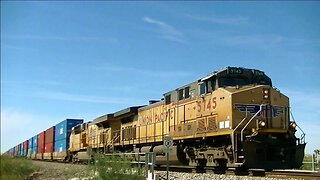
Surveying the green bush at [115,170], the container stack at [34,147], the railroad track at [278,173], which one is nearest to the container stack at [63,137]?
the container stack at [34,147]

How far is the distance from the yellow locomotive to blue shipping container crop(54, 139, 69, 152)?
22065 millimetres

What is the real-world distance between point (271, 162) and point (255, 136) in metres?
1.07

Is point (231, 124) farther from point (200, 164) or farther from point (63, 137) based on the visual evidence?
point (63, 137)

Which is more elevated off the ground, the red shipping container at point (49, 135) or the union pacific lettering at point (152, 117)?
the union pacific lettering at point (152, 117)

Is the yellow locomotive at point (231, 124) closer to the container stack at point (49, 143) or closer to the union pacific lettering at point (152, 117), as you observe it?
the union pacific lettering at point (152, 117)

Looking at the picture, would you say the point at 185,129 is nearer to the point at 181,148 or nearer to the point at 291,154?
the point at 181,148

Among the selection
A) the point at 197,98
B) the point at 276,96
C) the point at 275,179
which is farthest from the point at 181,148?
the point at 275,179

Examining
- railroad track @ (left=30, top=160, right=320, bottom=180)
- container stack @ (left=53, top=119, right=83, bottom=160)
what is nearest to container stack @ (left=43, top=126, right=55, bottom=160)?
container stack @ (left=53, top=119, right=83, bottom=160)

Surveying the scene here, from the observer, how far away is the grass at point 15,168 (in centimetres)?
2029

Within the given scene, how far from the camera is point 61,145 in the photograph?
4128 centimetres

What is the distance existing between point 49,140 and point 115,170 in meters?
36.5

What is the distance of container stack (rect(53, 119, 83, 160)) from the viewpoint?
39553mm

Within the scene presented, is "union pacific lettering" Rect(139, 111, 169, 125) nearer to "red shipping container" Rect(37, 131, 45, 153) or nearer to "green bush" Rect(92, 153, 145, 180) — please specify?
"green bush" Rect(92, 153, 145, 180)

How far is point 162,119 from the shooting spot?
1933 centimetres
